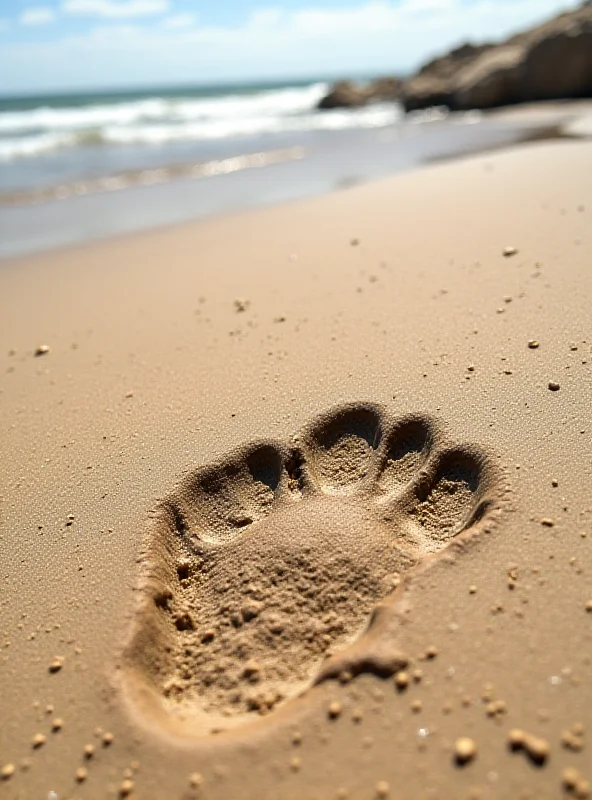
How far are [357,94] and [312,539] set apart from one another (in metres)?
23.7

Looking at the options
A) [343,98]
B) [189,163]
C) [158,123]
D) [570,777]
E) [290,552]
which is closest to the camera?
[570,777]

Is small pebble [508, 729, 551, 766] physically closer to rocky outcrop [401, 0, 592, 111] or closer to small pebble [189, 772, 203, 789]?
small pebble [189, 772, 203, 789]

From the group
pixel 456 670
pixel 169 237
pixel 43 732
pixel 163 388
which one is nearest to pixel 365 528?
pixel 456 670

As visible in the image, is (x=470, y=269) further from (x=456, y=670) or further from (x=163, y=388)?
(x=456, y=670)

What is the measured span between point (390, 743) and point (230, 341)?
191cm

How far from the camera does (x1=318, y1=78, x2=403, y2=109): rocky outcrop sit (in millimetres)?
22516

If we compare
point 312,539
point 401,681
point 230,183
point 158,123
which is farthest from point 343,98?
point 401,681

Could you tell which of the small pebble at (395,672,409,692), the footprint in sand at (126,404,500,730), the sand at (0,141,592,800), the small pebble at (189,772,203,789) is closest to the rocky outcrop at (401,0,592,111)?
the sand at (0,141,592,800)

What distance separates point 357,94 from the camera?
22828mm

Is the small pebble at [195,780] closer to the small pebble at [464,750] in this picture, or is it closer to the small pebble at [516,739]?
the small pebble at [464,750]

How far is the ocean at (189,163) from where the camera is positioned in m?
6.46

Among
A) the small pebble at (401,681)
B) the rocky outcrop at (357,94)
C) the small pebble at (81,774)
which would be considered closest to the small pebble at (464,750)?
the small pebble at (401,681)

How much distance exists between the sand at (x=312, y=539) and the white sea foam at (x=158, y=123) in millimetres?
12247

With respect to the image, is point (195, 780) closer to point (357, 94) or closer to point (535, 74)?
point (535, 74)
